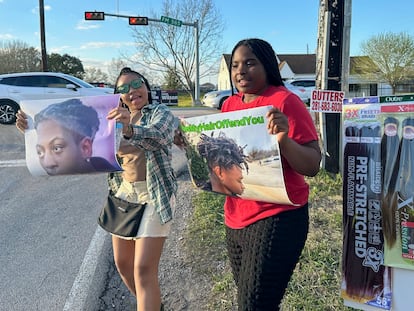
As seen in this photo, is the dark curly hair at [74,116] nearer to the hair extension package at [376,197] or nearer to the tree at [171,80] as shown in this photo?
the hair extension package at [376,197]

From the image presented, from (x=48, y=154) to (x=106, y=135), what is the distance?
43 cm

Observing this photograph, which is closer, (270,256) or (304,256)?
(270,256)

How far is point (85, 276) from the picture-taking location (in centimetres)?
354

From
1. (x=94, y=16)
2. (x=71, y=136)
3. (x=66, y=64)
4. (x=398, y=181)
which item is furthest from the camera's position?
(x=66, y=64)

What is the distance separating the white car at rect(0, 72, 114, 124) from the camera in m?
13.5

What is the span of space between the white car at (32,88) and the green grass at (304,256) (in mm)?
9729

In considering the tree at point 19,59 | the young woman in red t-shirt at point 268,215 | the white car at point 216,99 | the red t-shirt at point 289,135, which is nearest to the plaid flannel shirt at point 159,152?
the red t-shirt at point 289,135

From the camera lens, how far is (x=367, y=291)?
207 cm

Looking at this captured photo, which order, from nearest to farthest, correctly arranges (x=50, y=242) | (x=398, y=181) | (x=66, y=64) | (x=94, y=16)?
(x=398, y=181), (x=50, y=242), (x=94, y=16), (x=66, y=64)

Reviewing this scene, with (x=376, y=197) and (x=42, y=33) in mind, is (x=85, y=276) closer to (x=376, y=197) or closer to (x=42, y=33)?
(x=376, y=197)

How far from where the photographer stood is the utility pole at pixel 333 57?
5.75 metres

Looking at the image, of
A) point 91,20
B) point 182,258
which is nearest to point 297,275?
point 182,258

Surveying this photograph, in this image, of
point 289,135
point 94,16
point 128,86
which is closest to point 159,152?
point 128,86

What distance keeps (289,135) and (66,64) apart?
5688 centimetres
